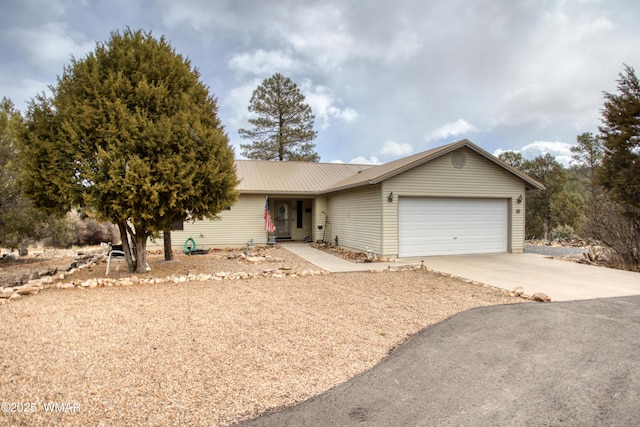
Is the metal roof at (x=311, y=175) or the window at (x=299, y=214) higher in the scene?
the metal roof at (x=311, y=175)

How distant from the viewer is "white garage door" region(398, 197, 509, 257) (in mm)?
11375

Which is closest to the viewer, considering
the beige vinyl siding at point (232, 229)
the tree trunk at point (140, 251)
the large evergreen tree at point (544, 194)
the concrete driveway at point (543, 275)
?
the concrete driveway at point (543, 275)

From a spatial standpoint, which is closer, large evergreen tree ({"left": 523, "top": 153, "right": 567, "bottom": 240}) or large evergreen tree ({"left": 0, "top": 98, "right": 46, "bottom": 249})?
large evergreen tree ({"left": 0, "top": 98, "right": 46, "bottom": 249})

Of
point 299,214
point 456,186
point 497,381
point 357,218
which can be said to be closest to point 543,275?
point 456,186

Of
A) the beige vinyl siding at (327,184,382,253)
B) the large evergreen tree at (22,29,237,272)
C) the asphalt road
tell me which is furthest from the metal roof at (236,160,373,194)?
the asphalt road

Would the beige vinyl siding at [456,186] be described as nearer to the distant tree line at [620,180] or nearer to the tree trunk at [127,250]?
the distant tree line at [620,180]

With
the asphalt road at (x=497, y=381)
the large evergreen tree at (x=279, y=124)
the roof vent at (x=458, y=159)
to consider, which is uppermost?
the large evergreen tree at (x=279, y=124)

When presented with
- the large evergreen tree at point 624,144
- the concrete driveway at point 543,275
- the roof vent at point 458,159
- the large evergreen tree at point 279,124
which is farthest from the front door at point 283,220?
the large evergreen tree at point 624,144

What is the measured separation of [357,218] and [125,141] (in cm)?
797

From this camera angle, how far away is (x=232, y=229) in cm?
1520

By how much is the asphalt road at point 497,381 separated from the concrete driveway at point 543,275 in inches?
80.6

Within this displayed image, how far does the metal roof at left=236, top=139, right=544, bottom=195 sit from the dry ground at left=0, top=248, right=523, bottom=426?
19.5 ft

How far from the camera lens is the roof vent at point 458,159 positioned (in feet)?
38.1

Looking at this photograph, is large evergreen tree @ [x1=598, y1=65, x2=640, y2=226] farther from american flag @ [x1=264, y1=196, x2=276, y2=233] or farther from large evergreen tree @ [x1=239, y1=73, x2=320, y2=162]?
large evergreen tree @ [x1=239, y1=73, x2=320, y2=162]
